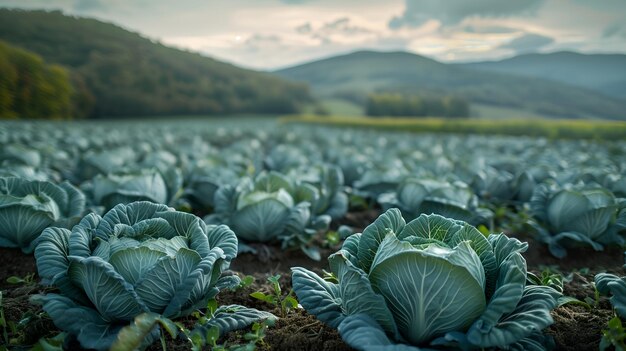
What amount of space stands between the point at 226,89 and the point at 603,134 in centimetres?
6238

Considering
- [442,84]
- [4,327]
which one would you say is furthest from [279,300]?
[442,84]

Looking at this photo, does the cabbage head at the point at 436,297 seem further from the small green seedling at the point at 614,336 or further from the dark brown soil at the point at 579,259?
the dark brown soil at the point at 579,259

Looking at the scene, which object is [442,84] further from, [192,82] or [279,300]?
[279,300]

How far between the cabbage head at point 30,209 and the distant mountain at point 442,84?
23.3 metres

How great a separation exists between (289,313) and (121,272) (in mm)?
1076

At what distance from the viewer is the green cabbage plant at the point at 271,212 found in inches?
160

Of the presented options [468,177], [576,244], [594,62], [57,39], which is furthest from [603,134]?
[57,39]

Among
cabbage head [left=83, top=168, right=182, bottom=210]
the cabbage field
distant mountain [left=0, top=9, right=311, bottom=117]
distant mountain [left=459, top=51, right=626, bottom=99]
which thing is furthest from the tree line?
the cabbage field

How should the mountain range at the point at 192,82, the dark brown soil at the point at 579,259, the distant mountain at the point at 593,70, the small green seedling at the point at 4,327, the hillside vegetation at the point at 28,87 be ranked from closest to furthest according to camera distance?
the small green seedling at the point at 4,327 < the dark brown soil at the point at 579,259 < the distant mountain at the point at 593,70 < the hillside vegetation at the point at 28,87 < the mountain range at the point at 192,82

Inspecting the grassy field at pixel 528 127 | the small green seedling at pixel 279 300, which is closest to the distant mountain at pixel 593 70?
the grassy field at pixel 528 127

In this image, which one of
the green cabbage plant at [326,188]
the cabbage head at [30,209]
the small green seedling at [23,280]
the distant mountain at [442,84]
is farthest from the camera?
the distant mountain at [442,84]

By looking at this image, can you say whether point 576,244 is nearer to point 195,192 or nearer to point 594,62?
point 195,192

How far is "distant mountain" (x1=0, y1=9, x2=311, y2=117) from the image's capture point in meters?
57.1

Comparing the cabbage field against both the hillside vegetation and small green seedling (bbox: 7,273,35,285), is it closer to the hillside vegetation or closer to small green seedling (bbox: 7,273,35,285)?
small green seedling (bbox: 7,273,35,285)
